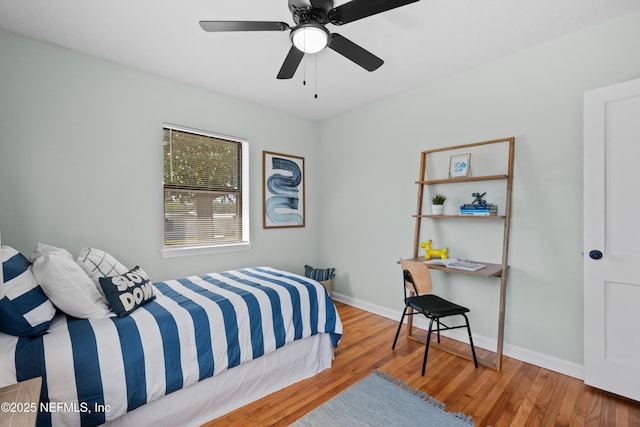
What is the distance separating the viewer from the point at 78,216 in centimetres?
250

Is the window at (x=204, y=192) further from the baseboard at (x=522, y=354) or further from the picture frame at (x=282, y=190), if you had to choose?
the baseboard at (x=522, y=354)

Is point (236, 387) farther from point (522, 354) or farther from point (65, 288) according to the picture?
point (522, 354)

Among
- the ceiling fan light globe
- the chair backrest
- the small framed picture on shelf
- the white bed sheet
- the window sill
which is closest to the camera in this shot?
the white bed sheet

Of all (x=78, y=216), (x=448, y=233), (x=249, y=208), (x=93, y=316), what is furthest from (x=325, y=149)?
(x=93, y=316)

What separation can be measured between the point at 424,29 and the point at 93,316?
112 inches

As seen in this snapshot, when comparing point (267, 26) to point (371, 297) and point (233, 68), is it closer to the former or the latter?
point (233, 68)

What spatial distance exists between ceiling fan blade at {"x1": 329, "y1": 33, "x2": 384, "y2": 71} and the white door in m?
1.52

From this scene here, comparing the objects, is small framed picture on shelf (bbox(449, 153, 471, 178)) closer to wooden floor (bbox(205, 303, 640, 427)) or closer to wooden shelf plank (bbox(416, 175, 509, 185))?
wooden shelf plank (bbox(416, 175, 509, 185))

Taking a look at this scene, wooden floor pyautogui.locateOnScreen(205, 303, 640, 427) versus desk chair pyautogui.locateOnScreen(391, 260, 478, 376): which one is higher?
desk chair pyautogui.locateOnScreen(391, 260, 478, 376)

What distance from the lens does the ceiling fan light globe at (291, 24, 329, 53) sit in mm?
1762

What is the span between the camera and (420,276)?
2455 millimetres

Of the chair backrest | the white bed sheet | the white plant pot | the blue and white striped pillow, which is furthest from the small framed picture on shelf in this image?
the blue and white striped pillow

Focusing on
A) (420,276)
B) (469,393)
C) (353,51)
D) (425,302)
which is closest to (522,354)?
(469,393)

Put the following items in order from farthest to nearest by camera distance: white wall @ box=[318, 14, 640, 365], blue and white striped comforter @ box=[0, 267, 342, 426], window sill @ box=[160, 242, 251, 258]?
window sill @ box=[160, 242, 251, 258] < white wall @ box=[318, 14, 640, 365] < blue and white striped comforter @ box=[0, 267, 342, 426]
